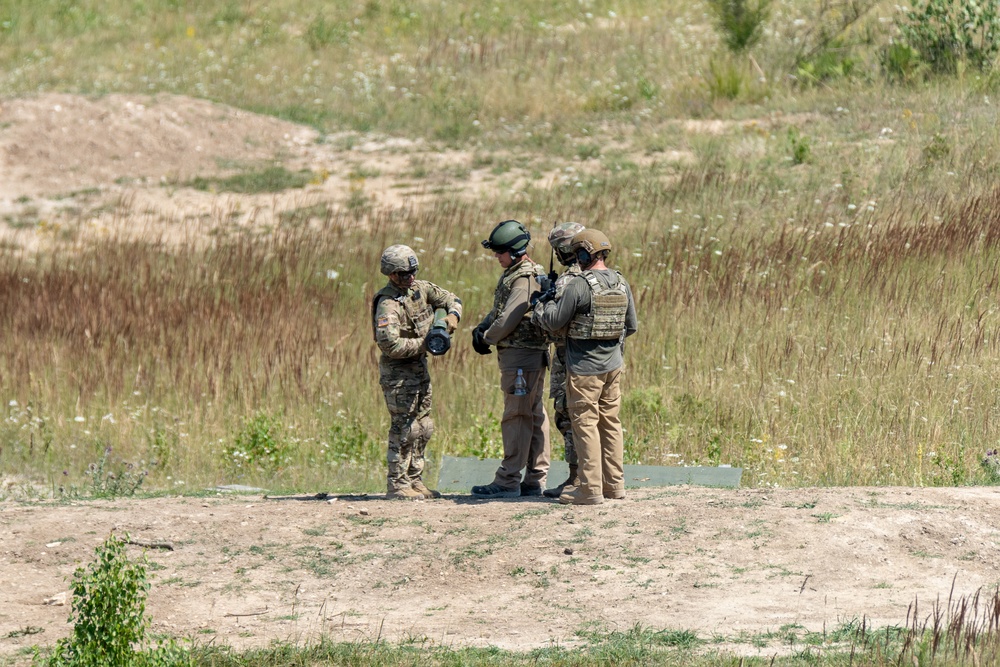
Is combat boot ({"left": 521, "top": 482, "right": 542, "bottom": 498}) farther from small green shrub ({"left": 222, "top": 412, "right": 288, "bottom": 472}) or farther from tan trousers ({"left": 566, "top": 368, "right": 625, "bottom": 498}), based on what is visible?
small green shrub ({"left": 222, "top": 412, "right": 288, "bottom": 472})

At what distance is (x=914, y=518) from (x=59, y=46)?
2621 cm

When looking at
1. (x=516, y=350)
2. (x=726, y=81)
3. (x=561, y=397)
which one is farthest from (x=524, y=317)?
(x=726, y=81)

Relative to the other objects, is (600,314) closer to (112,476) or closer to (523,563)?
(523,563)

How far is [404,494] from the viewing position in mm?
7926

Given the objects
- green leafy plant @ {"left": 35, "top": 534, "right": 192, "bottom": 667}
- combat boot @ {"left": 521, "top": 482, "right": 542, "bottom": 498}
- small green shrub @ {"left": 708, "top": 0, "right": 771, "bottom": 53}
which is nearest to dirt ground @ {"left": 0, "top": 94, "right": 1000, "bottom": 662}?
combat boot @ {"left": 521, "top": 482, "right": 542, "bottom": 498}

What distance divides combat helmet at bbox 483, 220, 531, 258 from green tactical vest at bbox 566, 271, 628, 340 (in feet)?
1.50

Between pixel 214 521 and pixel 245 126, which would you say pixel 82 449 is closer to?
pixel 214 521

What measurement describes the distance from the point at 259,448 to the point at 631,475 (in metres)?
2.87

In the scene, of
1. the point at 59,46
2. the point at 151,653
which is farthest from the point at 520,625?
the point at 59,46

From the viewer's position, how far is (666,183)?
15961 millimetres

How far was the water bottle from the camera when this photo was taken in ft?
24.7

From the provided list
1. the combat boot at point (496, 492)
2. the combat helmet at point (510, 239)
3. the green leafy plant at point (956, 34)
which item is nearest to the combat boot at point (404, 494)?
the combat boot at point (496, 492)

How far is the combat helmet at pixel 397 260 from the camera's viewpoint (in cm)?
749

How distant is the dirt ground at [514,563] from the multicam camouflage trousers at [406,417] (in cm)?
28
